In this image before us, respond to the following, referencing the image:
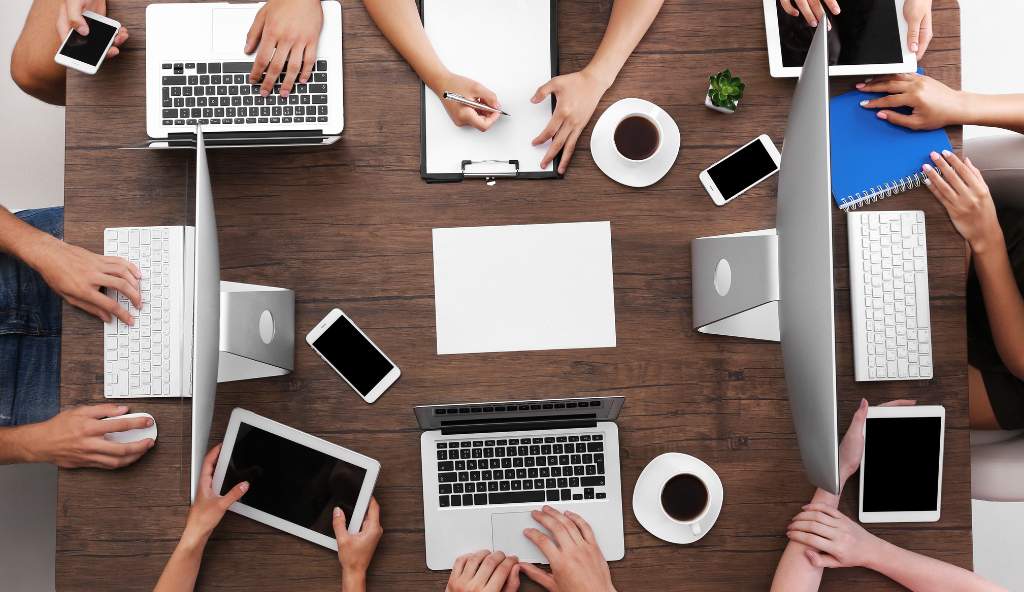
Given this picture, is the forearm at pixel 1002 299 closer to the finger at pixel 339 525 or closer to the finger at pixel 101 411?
the finger at pixel 339 525

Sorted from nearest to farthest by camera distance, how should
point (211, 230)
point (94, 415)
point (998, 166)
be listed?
point (211, 230), point (94, 415), point (998, 166)

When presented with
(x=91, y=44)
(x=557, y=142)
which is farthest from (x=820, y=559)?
(x=91, y=44)

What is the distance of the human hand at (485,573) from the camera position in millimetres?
1332

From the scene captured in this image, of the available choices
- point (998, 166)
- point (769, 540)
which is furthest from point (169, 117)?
point (998, 166)

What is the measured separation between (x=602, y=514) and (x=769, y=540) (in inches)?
14.0

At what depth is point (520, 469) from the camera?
55.0 inches

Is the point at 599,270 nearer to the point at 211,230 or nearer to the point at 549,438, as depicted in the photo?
the point at 549,438

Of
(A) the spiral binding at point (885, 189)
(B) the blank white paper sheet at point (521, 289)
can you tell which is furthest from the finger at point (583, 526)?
(A) the spiral binding at point (885, 189)

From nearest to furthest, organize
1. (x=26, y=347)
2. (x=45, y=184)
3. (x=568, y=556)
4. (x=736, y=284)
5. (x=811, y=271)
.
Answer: (x=811, y=271), (x=736, y=284), (x=568, y=556), (x=26, y=347), (x=45, y=184)

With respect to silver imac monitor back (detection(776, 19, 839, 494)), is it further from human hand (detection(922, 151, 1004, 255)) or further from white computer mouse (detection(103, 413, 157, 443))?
white computer mouse (detection(103, 413, 157, 443))

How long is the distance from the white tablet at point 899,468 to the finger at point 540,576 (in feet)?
2.16

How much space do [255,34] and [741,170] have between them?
3.50 feet

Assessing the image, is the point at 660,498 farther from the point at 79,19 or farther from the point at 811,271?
the point at 79,19

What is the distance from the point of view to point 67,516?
4.49 feet
